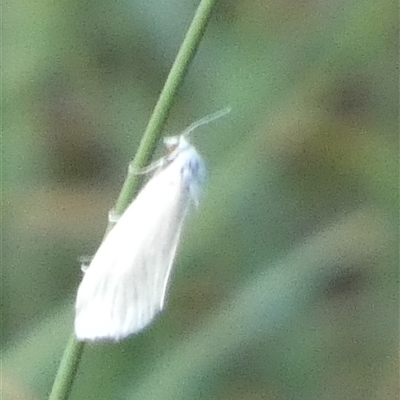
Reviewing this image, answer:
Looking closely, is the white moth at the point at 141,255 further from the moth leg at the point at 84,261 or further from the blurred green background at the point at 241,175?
the blurred green background at the point at 241,175

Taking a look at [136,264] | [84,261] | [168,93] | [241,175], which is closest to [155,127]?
[168,93]

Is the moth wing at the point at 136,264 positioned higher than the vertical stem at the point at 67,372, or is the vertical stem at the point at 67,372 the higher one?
the vertical stem at the point at 67,372

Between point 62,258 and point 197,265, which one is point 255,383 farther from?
point 62,258

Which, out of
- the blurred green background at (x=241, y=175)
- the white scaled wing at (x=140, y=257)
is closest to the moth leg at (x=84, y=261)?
the white scaled wing at (x=140, y=257)

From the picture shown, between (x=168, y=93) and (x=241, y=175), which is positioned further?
(x=241, y=175)

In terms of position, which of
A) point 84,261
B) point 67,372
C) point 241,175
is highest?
point 67,372

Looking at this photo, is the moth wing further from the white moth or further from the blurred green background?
the blurred green background

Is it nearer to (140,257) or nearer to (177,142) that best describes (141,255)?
(140,257)

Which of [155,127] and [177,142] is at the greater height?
[155,127]
